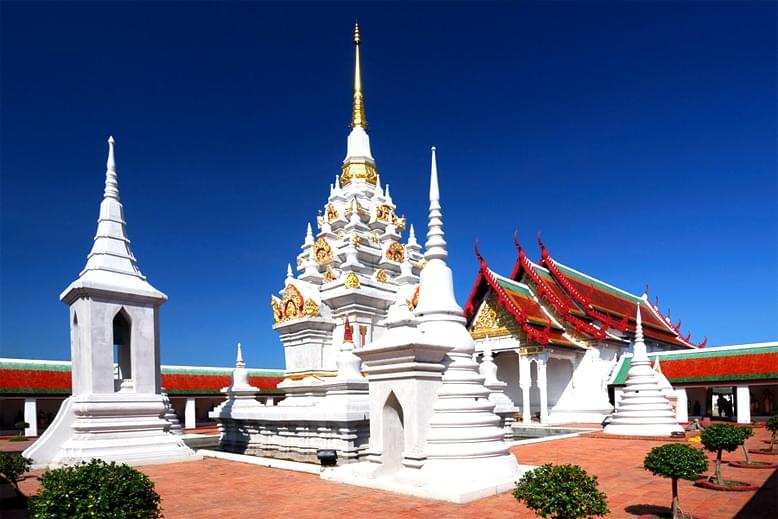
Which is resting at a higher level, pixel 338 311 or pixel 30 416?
pixel 338 311

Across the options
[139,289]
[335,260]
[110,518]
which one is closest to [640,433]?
[335,260]

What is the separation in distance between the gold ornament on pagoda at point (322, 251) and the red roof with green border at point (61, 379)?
7.09m

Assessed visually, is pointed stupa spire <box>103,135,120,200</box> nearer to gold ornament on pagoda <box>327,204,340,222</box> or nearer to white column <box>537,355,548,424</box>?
gold ornament on pagoda <box>327,204,340,222</box>

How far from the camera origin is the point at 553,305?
31.0 meters

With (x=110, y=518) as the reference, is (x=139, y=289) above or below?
above

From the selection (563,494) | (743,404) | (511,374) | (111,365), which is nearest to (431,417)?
(563,494)

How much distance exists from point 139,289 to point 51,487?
400 inches

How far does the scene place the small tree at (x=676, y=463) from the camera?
7.50 metres

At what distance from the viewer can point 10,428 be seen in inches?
1186

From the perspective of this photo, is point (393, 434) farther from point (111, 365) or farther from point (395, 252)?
point (395, 252)

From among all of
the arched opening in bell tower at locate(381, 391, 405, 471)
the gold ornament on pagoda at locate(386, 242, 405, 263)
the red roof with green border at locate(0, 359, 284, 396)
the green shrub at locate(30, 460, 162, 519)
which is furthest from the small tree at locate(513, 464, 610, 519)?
the red roof with green border at locate(0, 359, 284, 396)

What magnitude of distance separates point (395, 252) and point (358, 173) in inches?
158

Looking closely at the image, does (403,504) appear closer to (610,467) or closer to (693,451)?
(693,451)

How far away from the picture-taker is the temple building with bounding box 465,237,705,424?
Result: 95.1 feet
